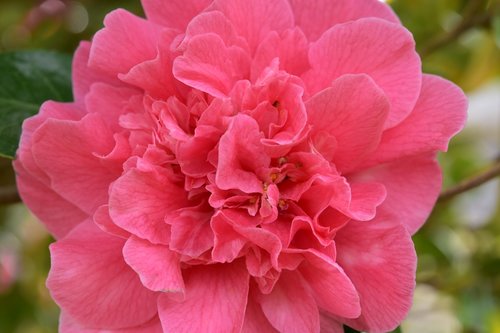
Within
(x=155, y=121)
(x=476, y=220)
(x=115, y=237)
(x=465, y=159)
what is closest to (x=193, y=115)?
(x=155, y=121)

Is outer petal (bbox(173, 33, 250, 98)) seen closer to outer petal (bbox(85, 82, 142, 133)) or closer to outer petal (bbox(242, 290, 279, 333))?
outer petal (bbox(85, 82, 142, 133))

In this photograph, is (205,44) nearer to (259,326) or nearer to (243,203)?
(243,203)

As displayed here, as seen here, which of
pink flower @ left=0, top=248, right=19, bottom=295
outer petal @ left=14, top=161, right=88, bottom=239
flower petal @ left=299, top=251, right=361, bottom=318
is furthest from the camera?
pink flower @ left=0, top=248, right=19, bottom=295

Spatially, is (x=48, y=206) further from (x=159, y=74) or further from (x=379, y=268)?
(x=379, y=268)

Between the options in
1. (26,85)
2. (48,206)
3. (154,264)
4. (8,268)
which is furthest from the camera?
(8,268)

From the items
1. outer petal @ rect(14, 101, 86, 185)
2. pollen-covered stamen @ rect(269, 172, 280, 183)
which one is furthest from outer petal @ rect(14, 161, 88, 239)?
pollen-covered stamen @ rect(269, 172, 280, 183)

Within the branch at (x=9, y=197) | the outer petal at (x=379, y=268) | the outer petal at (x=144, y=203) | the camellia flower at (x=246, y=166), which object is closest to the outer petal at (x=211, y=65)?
the camellia flower at (x=246, y=166)

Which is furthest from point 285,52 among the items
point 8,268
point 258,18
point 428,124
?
point 8,268
